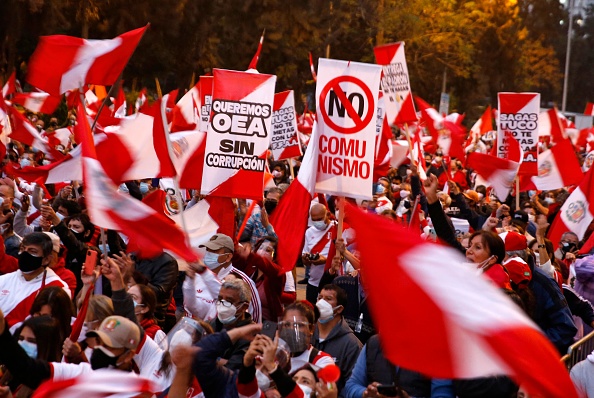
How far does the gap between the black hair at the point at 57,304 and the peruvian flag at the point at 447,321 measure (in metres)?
2.75

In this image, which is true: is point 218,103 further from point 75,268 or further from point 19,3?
point 19,3

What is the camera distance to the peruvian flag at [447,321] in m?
3.51

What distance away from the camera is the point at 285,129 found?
16.2m

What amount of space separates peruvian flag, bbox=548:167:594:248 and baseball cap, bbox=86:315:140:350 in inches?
282

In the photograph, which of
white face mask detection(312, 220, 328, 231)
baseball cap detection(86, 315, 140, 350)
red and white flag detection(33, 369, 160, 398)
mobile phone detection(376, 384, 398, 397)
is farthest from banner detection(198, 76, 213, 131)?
red and white flag detection(33, 369, 160, 398)

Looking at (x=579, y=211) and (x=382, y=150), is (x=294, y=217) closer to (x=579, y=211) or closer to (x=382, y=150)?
(x=579, y=211)

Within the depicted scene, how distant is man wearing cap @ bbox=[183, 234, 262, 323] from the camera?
7.11 meters

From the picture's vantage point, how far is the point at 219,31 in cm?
4319

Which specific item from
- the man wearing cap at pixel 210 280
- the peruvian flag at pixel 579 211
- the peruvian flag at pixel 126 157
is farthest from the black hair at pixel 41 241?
the peruvian flag at pixel 579 211

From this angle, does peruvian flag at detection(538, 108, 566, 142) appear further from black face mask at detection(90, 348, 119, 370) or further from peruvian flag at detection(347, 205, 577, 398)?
peruvian flag at detection(347, 205, 577, 398)

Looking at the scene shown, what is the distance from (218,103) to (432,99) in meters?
49.6

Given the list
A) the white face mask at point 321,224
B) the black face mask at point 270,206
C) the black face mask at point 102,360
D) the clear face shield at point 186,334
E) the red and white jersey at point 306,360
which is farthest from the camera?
the black face mask at point 270,206

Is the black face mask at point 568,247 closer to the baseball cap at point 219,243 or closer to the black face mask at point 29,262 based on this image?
the baseball cap at point 219,243

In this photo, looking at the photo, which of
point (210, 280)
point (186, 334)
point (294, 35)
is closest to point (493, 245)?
point (210, 280)
